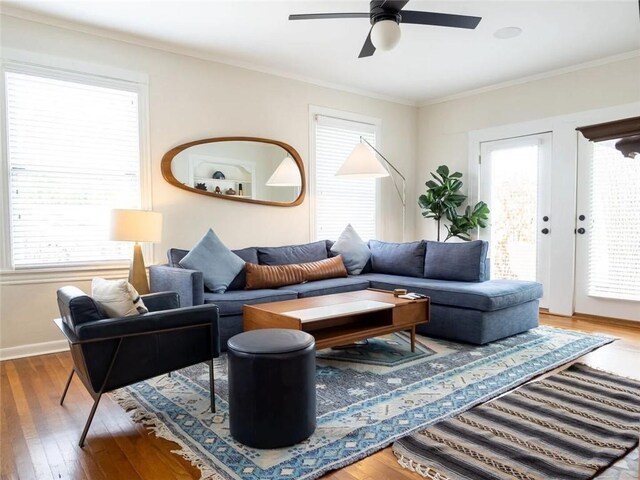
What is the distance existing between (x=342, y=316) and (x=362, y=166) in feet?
5.90

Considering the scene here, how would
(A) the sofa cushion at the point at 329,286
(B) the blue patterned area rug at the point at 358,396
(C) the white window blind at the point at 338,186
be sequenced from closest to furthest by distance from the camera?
1. (B) the blue patterned area rug at the point at 358,396
2. (A) the sofa cushion at the point at 329,286
3. (C) the white window blind at the point at 338,186

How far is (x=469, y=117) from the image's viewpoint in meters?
5.79

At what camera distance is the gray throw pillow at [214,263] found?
3.71m

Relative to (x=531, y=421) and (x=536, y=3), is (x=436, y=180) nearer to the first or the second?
(x=536, y=3)

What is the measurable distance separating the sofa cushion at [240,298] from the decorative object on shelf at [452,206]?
2738mm

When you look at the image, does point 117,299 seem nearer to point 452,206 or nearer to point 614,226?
point 452,206

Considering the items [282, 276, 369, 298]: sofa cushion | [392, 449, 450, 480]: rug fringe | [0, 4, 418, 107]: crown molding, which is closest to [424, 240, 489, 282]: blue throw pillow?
[282, 276, 369, 298]: sofa cushion

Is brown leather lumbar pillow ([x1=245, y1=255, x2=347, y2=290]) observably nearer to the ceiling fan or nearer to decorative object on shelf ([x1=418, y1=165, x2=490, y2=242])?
decorative object on shelf ([x1=418, y1=165, x2=490, y2=242])

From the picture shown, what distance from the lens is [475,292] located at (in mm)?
3596

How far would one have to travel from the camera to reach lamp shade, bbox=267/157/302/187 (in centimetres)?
494

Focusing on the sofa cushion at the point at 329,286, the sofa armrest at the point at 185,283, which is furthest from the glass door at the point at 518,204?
the sofa armrest at the point at 185,283

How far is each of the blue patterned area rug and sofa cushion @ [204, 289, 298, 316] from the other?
0.40 m

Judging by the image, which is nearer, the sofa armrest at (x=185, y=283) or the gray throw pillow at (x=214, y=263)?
the sofa armrest at (x=185, y=283)

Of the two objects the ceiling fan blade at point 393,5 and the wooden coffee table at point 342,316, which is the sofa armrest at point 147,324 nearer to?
the wooden coffee table at point 342,316
